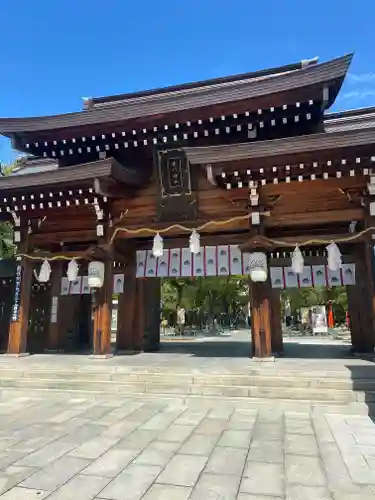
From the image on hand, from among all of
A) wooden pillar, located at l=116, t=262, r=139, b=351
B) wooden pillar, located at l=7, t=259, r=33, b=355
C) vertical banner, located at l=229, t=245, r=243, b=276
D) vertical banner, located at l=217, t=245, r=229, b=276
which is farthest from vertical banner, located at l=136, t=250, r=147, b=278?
wooden pillar, located at l=7, t=259, r=33, b=355

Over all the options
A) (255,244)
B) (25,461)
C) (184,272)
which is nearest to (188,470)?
(25,461)

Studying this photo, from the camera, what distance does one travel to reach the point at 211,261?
10961mm

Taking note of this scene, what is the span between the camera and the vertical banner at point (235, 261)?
10641mm

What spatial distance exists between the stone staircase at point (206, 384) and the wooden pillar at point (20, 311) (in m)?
2.08

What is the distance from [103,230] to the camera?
10.6 m

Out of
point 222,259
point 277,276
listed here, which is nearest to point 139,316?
point 222,259

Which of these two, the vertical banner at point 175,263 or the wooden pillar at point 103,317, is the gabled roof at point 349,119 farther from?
the wooden pillar at point 103,317

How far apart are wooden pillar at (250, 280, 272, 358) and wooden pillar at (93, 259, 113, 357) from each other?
4.14 meters

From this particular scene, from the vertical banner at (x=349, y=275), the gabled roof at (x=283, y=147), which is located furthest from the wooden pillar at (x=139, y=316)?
the vertical banner at (x=349, y=275)

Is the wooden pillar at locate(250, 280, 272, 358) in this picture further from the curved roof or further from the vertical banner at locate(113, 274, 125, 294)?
the curved roof

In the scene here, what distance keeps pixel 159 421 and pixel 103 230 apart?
20.7 ft

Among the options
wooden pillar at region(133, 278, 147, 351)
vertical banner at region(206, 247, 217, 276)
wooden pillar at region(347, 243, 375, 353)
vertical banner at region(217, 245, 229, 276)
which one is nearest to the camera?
A: wooden pillar at region(347, 243, 375, 353)

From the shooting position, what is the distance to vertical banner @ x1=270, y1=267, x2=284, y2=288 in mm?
10578

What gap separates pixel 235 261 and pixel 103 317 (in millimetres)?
4210
